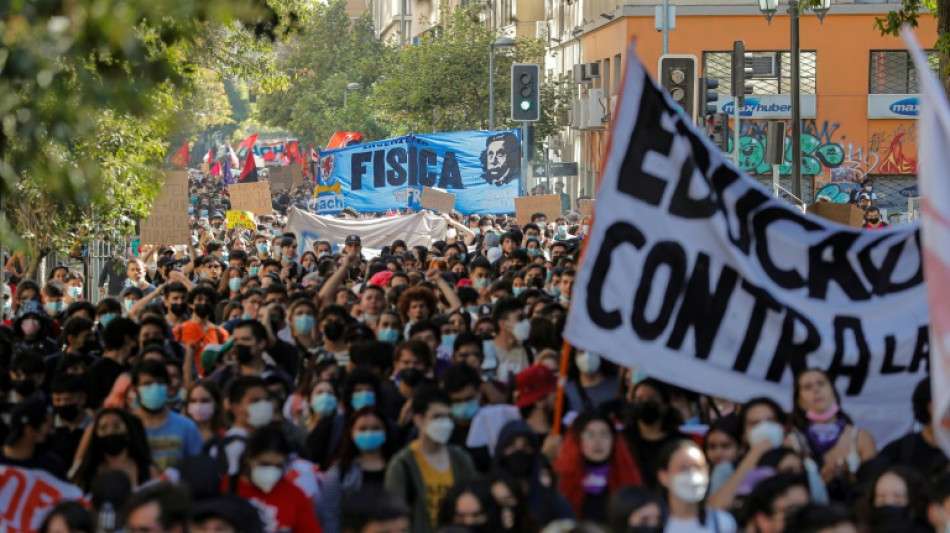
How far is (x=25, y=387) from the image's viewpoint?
9977mm

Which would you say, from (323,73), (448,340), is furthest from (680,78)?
(323,73)

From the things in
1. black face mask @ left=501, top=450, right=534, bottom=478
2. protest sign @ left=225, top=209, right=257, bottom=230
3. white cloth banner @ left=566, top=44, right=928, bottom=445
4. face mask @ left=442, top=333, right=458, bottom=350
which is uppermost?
white cloth banner @ left=566, top=44, right=928, bottom=445

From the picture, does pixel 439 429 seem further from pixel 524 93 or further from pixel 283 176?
pixel 283 176

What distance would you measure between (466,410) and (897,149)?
119 feet

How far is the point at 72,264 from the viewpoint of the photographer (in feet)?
86.7

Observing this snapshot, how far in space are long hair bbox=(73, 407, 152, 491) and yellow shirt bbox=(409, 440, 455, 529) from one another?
118 cm

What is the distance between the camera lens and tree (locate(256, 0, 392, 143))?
79.7 metres

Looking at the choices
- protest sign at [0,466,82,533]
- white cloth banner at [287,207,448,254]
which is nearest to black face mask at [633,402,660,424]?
protest sign at [0,466,82,533]

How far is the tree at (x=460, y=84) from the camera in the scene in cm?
5288

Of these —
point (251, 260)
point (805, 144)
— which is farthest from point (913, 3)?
point (805, 144)

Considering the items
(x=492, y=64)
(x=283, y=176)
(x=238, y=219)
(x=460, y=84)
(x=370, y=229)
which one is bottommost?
(x=283, y=176)

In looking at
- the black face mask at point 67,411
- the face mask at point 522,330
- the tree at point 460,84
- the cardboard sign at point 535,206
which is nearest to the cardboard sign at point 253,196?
the cardboard sign at point 535,206

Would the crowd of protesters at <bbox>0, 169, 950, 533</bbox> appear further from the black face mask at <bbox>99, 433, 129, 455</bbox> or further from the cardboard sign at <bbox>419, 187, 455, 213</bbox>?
the cardboard sign at <bbox>419, 187, 455, 213</bbox>

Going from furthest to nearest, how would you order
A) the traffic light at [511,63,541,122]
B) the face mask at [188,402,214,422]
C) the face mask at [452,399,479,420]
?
the traffic light at [511,63,541,122] < the face mask at [188,402,214,422] < the face mask at [452,399,479,420]
